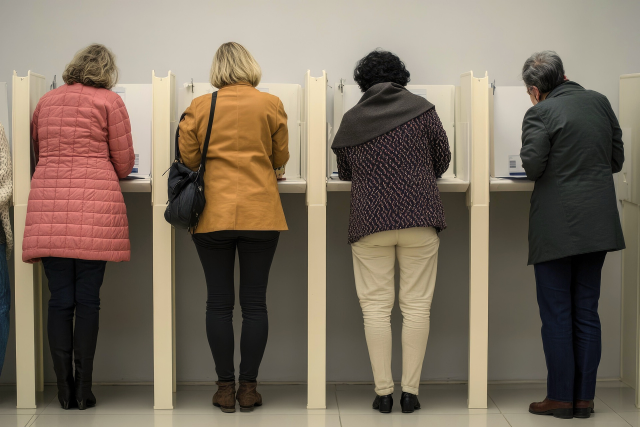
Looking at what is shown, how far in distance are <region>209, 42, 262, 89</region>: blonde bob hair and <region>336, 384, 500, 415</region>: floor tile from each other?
1477mm

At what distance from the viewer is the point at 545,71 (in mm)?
2660

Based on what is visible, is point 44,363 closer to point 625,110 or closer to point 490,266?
point 490,266

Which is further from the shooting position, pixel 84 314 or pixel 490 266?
pixel 490 266

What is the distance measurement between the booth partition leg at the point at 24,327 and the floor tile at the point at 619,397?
258 cm

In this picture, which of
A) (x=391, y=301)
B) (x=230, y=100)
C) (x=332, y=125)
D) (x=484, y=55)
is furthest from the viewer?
(x=484, y=55)

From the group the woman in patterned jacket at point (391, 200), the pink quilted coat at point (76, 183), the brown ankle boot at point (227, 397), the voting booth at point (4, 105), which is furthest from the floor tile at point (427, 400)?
the voting booth at point (4, 105)

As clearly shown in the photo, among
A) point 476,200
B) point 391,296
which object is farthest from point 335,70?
point 391,296

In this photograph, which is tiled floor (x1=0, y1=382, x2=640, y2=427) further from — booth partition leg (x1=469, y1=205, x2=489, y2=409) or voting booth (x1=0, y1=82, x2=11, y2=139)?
voting booth (x1=0, y1=82, x2=11, y2=139)

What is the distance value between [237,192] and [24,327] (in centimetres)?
116

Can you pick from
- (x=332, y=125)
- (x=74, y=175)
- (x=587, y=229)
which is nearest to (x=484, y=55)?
(x=332, y=125)

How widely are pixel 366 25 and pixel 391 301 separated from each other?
4.68ft

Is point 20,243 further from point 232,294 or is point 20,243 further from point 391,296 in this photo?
point 391,296

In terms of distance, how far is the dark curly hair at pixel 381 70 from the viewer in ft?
8.61

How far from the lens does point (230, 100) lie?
8.26 ft
